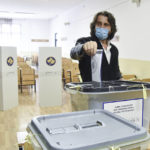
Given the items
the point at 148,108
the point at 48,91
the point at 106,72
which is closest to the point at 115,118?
the point at 148,108

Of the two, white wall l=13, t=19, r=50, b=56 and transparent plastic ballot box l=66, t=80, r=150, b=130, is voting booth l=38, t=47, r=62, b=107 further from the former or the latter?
white wall l=13, t=19, r=50, b=56

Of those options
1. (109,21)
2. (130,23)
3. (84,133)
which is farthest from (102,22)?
(130,23)

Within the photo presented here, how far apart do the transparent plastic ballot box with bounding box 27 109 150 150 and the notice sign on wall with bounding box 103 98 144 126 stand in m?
0.16

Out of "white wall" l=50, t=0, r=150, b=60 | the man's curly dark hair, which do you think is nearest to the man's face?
the man's curly dark hair

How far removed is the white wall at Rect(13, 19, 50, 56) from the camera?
14391 millimetres

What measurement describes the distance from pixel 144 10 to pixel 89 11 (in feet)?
10.7

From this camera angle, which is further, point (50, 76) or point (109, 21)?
point (50, 76)

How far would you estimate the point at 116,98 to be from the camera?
3.14ft

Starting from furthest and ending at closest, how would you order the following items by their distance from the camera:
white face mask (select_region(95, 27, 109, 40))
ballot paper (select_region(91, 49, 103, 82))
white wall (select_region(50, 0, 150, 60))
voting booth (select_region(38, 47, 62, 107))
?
voting booth (select_region(38, 47, 62, 107))
white wall (select_region(50, 0, 150, 60))
white face mask (select_region(95, 27, 109, 40))
ballot paper (select_region(91, 49, 103, 82))

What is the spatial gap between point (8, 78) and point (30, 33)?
1004cm

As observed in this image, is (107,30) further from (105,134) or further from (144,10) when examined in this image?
(144,10)

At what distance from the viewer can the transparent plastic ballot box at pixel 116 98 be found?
2.94ft

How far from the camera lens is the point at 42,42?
1498 cm

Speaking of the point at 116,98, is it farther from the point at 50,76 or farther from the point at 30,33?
the point at 30,33
